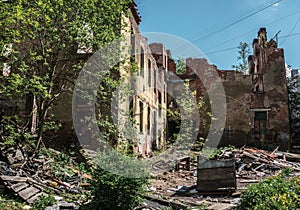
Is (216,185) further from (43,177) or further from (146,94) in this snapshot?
(146,94)

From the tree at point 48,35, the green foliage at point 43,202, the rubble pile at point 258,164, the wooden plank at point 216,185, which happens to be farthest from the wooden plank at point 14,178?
the rubble pile at point 258,164

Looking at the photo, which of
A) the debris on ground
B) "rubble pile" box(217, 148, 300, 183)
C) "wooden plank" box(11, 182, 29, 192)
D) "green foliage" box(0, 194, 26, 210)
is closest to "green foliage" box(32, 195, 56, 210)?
the debris on ground

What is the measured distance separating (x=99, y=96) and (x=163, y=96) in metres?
12.9

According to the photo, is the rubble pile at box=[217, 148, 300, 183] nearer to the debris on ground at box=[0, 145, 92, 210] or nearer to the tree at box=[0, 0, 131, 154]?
the debris on ground at box=[0, 145, 92, 210]

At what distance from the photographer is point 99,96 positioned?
36.9 ft

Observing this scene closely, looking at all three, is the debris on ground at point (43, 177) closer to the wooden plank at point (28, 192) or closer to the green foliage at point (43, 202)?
the wooden plank at point (28, 192)

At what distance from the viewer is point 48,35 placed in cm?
1014

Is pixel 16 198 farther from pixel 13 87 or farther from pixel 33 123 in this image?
pixel 33 123

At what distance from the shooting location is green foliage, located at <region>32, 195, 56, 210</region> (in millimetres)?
6684

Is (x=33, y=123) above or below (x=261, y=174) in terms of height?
above

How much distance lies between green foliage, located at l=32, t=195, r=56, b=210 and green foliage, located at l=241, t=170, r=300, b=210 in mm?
4382

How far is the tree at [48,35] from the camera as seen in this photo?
9039 millimetres

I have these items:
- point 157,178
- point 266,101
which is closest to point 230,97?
point 266,101

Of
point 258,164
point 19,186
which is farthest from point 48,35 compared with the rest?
point 258,164
